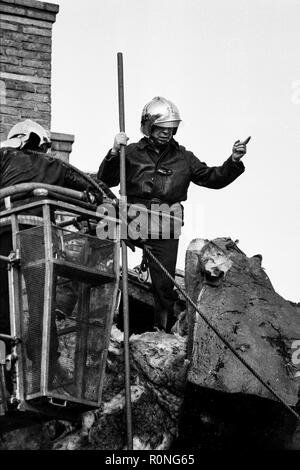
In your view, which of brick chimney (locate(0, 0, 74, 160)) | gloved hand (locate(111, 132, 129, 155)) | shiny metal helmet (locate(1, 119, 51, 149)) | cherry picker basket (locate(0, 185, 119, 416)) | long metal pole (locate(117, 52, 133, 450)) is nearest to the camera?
cherry picker basket (locate(0, 185, 119, 416))

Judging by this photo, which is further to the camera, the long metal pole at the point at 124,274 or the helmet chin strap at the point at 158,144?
the helmet chin strap at the point at 158,144

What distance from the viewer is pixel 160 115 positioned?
13875 mm

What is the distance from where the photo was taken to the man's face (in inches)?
548

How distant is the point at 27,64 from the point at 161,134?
2.42 metres

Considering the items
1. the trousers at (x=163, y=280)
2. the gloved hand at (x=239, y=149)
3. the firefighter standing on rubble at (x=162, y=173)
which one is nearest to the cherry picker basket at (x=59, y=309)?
the trousers at (x=163, y=280)

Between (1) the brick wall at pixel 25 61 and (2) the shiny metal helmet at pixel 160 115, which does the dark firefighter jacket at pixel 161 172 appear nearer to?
(2) the shiny metal helmet at pixel 160 115

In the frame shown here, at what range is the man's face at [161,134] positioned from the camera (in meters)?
13.9

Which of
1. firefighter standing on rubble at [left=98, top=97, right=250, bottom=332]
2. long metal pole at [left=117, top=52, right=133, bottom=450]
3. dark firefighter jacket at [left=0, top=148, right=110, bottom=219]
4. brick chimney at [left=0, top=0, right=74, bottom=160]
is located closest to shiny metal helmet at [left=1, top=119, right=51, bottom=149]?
dark firefighter jacket at [left=0, top=148, right=110, bottom=219]

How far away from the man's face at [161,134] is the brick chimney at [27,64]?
1460 mm

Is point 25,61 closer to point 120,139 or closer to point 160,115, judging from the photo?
point 160,115

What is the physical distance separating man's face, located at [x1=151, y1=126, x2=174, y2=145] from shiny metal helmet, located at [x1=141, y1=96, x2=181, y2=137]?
0.04 metres

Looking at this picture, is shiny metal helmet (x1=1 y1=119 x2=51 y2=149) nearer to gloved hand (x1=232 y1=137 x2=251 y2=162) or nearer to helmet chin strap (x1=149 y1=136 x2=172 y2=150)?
helmet chin strap (x1=149 y1=136 x2=172 y2=150)

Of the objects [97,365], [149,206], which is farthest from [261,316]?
[97,365]
